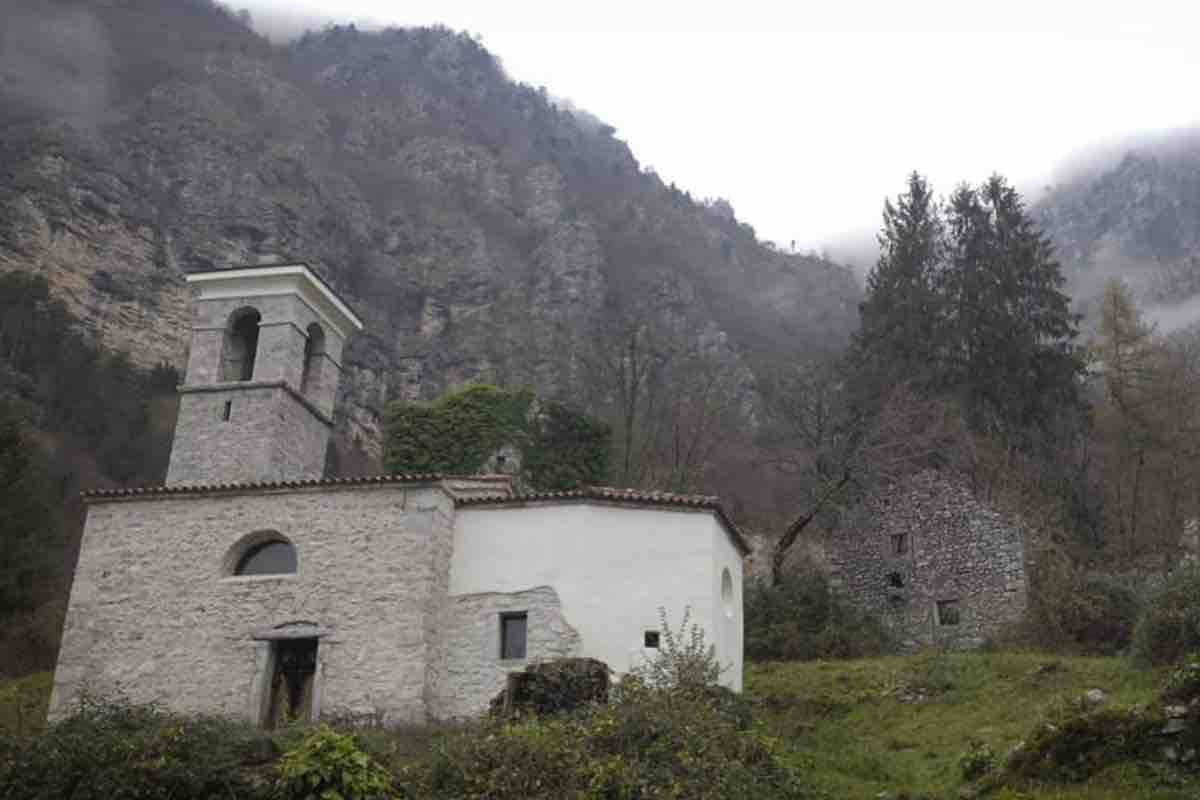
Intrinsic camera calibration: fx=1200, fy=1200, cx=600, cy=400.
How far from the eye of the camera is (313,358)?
25.9m

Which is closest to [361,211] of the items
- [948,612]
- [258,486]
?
[948,612]

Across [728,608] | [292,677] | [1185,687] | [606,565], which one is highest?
[606,565]

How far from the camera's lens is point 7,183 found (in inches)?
2436

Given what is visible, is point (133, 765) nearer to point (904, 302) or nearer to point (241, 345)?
point (241, 345)

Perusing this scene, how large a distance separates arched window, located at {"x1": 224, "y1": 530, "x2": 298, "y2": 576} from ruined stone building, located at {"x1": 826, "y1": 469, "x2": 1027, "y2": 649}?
15206 mm

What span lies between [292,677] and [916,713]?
10.6 metres

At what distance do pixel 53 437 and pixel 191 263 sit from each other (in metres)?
23.8

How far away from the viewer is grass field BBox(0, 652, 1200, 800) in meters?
14.6

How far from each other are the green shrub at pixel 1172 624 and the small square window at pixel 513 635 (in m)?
10.1

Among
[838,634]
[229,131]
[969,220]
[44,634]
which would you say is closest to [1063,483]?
[838,634]

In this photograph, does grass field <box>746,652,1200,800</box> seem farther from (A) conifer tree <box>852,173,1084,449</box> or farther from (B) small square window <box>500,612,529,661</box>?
(A) conifer tree <box>852,173,1084,449</box>

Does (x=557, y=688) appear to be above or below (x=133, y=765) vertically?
above

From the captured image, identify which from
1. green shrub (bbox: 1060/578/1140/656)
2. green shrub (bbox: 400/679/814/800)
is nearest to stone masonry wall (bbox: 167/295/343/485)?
green shrub (bbox: 400/679/814/800)

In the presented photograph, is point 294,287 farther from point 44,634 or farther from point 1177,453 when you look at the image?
point 1177,453
